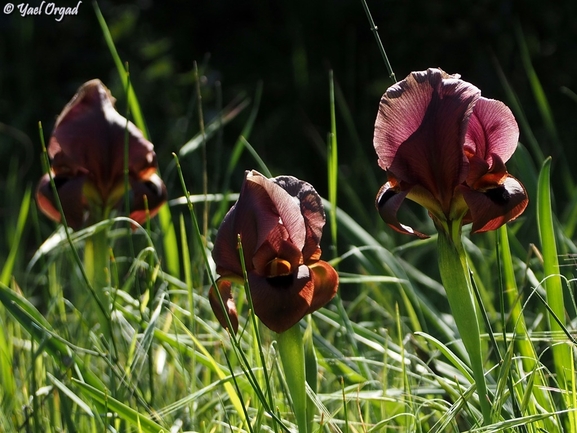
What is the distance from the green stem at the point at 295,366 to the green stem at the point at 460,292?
6.6 inches

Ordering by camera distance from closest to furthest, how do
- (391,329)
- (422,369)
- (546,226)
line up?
(546,226) < (422,369) < (391,329)

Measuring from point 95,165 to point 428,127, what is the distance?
0.64 m

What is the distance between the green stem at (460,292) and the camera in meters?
0.90

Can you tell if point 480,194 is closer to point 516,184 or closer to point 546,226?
point 516,184

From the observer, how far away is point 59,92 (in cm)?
361

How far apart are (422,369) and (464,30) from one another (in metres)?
2.43

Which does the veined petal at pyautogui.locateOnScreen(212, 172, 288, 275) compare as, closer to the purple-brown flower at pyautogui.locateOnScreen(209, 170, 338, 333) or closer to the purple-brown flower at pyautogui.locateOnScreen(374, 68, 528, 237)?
the purple-brown flower at pyautogui.locateOnScreen(209, 170, 338, 333)

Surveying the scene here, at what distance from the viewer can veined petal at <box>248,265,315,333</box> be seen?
872 millimetres

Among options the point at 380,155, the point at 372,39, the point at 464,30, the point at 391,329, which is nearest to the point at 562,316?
the point at 380,155

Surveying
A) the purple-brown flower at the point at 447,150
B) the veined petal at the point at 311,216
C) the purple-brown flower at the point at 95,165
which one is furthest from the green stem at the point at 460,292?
the purple-brown flower at the point at 95,165

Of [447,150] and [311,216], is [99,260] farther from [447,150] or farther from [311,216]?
[447,150]

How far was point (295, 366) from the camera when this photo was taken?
0.93 meters

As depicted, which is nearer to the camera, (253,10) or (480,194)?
(480,194)
